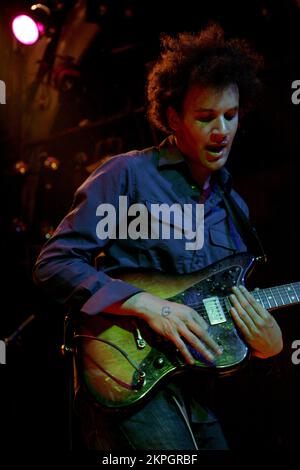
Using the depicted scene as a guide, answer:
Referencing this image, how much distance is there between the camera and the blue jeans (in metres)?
1.75

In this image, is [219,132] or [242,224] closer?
[219,132]

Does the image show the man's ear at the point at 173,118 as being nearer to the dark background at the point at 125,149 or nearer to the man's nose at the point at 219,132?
the man's nose at the point at 219,132

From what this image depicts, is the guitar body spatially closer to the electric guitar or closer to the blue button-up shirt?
the electric guitar

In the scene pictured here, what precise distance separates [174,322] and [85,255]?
1.92ft

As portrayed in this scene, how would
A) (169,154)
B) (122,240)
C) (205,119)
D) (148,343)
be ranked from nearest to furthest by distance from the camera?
(148,343) → (122,240) → (205,119) → (169,154)

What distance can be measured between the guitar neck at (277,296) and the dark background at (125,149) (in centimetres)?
54

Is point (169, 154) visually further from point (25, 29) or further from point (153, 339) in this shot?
point (25, 29)

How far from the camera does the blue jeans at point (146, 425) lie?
1.75m

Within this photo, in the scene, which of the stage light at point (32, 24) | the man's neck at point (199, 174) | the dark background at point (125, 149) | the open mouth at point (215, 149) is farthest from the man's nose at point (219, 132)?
the stage light at point (32, 24)

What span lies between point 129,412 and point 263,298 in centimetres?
98

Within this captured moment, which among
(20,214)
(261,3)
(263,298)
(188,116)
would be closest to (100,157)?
(20,214)

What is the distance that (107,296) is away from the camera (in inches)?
70.9

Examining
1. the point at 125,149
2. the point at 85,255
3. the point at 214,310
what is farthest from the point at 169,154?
the point at 125,149
